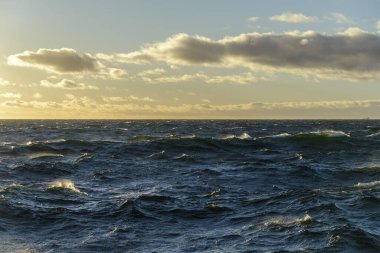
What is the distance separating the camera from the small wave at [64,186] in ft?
80.1

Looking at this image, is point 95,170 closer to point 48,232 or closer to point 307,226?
point 48,232

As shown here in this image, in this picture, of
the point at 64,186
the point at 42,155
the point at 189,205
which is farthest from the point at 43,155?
the point at 189,205

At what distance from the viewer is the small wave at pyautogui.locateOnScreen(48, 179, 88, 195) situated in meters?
24.4

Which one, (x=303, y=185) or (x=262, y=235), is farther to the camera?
(x=303, y=185)

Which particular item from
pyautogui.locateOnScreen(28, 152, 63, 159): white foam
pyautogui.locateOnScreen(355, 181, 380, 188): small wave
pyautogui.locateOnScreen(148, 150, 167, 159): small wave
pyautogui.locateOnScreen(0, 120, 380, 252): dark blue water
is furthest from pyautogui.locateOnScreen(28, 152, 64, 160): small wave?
pyautogui.locateOnScreen(355, 181, 380, 188): small wave

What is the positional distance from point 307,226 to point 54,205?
33.7 feet

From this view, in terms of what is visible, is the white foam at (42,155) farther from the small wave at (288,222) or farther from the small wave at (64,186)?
the small wave at (288,222)

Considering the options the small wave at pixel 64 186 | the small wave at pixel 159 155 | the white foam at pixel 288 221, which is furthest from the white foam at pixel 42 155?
the white foam at pixel 288 221

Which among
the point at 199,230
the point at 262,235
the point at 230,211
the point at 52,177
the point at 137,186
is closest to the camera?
the point at 262,235

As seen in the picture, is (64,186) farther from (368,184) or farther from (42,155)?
(42,155)

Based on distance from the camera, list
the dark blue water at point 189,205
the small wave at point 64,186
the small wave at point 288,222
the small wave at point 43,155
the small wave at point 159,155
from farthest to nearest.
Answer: the small wave at point 43,155
the small wave at point 159,155
the small wave at point 64,186
the small wave at point 288,222
the dark blue water at point 189,205

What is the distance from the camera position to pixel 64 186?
25531 millimetres

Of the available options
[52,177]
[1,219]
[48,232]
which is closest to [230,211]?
[48,232]

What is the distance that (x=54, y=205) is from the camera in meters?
20.6
